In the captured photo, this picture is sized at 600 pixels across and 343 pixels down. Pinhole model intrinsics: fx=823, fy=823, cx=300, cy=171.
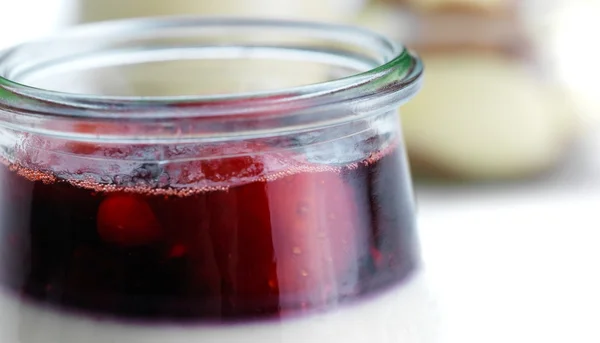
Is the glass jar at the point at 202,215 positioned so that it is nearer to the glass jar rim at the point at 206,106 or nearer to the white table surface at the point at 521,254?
the glass jar rim at the point at 206,106

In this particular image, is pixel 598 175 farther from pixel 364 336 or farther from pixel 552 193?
pixel 364 336

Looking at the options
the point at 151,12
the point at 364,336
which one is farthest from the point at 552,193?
the point at 364,336

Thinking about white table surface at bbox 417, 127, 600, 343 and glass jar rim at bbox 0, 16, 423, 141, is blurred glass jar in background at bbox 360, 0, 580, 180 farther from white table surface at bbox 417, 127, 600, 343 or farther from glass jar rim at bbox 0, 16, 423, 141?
glass jar rim at bbox 0, 16, 423, 141

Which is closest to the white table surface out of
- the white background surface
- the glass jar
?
the white background surface

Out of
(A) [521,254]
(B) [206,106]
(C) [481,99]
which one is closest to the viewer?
(B) [206,106]

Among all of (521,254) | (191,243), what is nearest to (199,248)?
(191,243)

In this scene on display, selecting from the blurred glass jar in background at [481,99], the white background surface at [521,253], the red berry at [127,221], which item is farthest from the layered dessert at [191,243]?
the blurred glass jar in background at [481,99]

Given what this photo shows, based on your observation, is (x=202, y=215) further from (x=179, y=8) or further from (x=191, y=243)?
(x=179, y=8)
